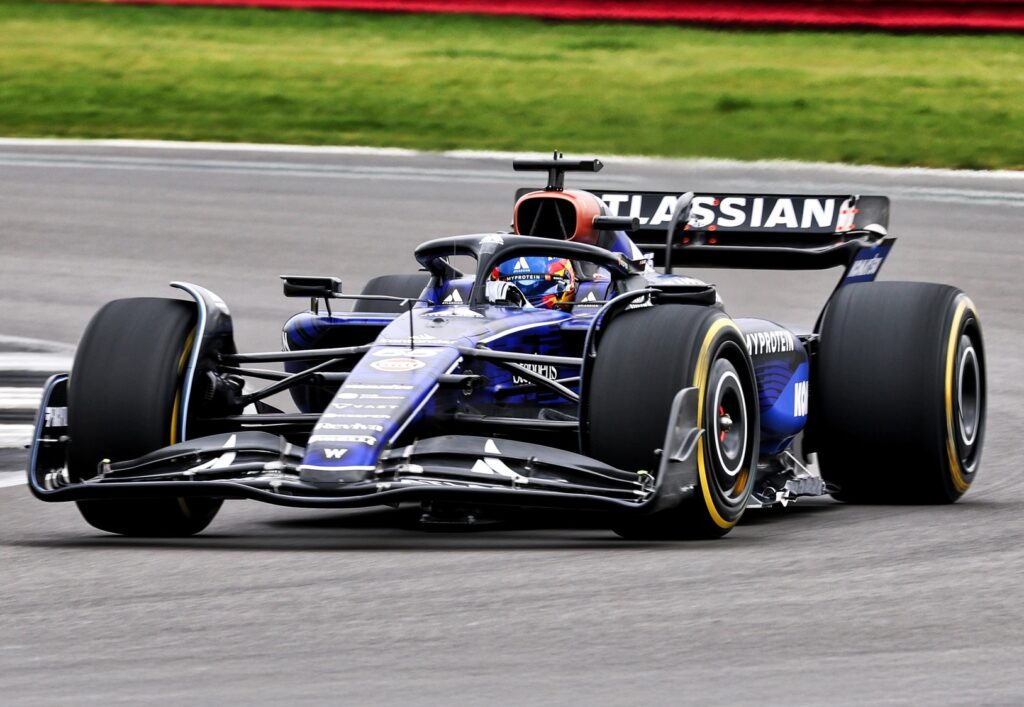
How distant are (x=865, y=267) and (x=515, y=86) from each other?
43.6ft

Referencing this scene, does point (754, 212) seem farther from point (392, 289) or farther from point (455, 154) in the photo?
point (455, 154)

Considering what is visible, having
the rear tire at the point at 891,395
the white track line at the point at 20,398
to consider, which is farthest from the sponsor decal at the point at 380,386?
the white track line at the point at 20,398

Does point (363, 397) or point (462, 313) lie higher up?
point (462, 313)

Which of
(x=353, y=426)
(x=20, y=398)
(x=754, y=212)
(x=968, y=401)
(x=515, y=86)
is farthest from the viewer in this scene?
(x=515, y=86)

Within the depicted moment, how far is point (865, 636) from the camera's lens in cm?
532

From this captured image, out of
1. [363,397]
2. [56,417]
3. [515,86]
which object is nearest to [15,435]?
[56,417]

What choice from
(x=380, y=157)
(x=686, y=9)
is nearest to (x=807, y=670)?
(x=380, y=157)

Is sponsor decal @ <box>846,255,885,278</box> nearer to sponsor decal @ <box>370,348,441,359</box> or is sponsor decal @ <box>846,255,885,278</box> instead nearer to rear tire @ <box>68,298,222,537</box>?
sponsor decal @ <box>370,348,441,359</box>

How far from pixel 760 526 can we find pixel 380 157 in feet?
41.7

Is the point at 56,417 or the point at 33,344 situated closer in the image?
the point at 56,417

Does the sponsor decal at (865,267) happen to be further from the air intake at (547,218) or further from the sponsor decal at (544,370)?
the sponsor decal at (544,370)

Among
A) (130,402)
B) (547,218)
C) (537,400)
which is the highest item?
(547,218)

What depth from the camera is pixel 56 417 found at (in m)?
7.52

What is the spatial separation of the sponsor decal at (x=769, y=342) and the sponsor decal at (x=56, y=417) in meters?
2.68
